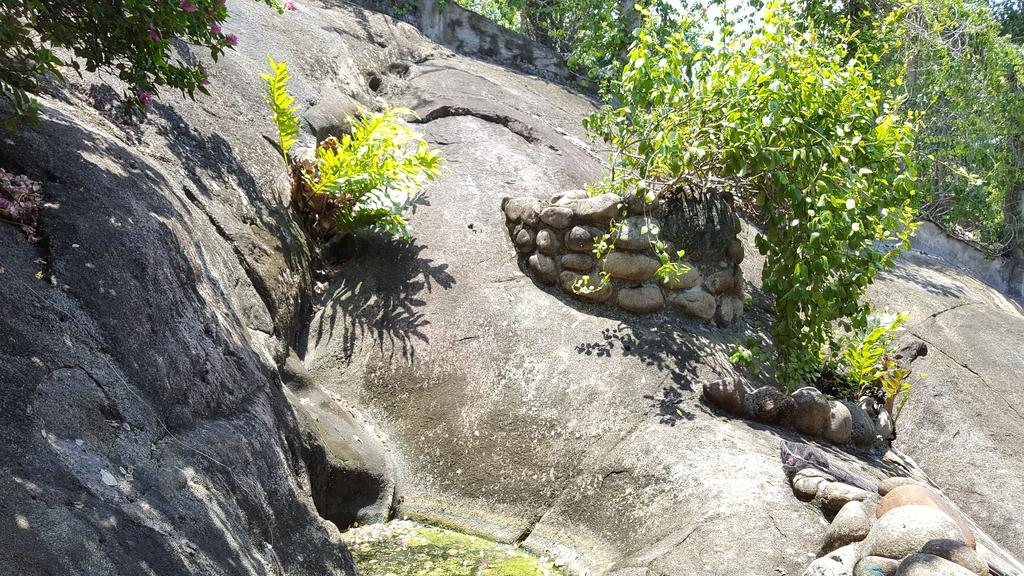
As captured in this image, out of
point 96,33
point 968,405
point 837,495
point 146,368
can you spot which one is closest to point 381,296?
point 96,33

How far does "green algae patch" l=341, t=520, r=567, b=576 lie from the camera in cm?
471

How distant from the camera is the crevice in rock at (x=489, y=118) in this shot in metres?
8.89

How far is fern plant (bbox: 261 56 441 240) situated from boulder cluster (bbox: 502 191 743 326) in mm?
1040

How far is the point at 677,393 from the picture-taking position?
5766 mm

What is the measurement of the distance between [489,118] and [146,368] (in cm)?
598

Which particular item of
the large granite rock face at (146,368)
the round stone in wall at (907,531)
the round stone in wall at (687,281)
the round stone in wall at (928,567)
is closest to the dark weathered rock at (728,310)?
the round stone in wall at (687,281)

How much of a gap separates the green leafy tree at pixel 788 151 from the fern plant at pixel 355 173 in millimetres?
1688

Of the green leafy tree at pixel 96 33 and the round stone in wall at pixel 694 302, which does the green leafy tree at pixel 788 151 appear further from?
the green leafy tree at pixel 96 33

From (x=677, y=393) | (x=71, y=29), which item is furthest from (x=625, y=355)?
(x=71, y=29)

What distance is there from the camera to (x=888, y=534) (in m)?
3.82

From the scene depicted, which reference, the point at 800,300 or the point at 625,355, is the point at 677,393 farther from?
the point at 800,300

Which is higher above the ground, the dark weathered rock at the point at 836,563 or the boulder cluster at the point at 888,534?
the boulder cluster at the point at 888,534

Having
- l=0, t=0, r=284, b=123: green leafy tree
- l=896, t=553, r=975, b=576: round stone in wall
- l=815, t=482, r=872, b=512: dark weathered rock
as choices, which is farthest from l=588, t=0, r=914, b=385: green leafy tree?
l=0, t=0, r=284, b=123: green leafy tree

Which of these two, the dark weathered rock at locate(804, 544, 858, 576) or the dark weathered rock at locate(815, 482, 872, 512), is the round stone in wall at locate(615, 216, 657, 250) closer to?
the dark weathered rock at locate(815, 482, 872, 512)
